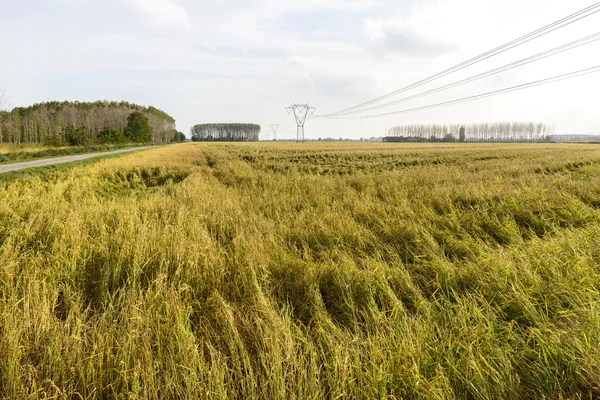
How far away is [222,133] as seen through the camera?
17300cm

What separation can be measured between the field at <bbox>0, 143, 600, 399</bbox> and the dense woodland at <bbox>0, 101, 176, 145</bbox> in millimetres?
52871

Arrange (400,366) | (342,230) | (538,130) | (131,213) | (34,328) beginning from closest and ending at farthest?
(400,366)
(34,328)
(342,230)
(131,213)
(538,130)

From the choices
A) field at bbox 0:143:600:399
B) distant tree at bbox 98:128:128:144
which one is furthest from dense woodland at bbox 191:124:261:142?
field at bbox 0:143:600:399

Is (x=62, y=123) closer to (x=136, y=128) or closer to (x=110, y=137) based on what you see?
(x=136, y=128)

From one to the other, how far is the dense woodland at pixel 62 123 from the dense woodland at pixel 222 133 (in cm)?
4698

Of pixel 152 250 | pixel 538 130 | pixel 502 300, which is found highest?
pixel 538 130

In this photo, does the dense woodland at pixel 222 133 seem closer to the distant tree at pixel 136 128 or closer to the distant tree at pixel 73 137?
the distant tree at pixel 136 128

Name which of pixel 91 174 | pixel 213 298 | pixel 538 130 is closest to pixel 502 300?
pixel 213 298

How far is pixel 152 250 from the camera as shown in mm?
3387

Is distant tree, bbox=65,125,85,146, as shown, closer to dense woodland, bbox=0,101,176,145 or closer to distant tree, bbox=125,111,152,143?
dense woodland, bbox=0,101,176,145

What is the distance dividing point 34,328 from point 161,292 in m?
0.83

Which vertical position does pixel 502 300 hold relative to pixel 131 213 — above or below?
below

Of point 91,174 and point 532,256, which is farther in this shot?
point 91,174

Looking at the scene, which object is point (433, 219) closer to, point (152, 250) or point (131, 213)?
point (152, 250)
